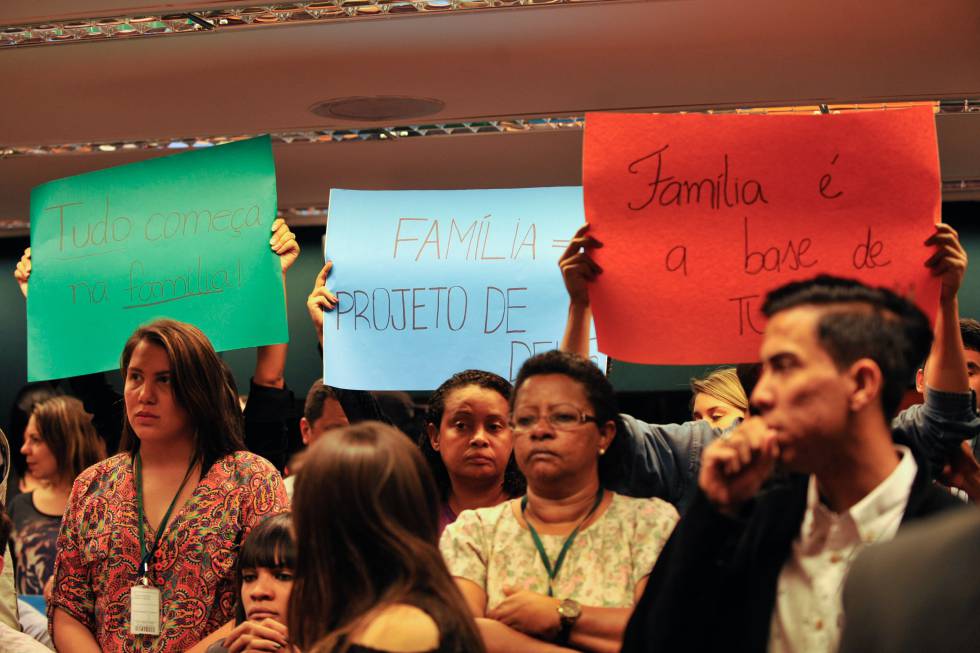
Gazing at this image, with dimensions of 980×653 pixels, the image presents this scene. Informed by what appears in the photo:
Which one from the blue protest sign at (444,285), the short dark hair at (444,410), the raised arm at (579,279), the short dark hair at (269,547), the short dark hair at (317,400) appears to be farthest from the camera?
the short dark hair at (317,400)

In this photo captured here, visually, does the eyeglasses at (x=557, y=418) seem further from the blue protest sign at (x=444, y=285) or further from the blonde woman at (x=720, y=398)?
the blonde woman at (x=720, y=398)

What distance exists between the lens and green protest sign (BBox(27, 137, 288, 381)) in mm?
3543

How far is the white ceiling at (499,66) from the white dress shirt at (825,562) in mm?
2376

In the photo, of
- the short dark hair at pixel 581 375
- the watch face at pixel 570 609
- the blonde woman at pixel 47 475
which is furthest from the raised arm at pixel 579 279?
the blonde woman at pixel 47 475

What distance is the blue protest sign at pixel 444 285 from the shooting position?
11.2 ft

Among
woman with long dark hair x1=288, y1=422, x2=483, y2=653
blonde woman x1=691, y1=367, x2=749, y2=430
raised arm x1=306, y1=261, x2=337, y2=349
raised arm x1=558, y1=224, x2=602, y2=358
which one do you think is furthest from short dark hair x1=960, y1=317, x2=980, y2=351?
woman with long dark hair x1=288, y1=422, x2=483, y2=653

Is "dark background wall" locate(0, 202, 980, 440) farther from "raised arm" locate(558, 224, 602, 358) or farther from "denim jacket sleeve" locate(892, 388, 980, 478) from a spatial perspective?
"denim jacket sleeve" locate(892, 388, 980, 478)

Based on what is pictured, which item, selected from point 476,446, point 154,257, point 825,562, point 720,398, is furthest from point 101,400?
point 825,562

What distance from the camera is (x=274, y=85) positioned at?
4.67 metres

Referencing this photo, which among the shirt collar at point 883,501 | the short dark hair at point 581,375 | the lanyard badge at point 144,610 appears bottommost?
the lanyard badge at point 144,610

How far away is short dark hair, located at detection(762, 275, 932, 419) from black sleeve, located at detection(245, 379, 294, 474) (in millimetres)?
1835

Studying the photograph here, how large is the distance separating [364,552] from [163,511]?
1.21 m

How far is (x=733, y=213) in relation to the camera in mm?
2873

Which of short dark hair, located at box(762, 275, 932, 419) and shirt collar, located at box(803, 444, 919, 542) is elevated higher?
short dark hair, located at box(762, 275, 932, 419)
